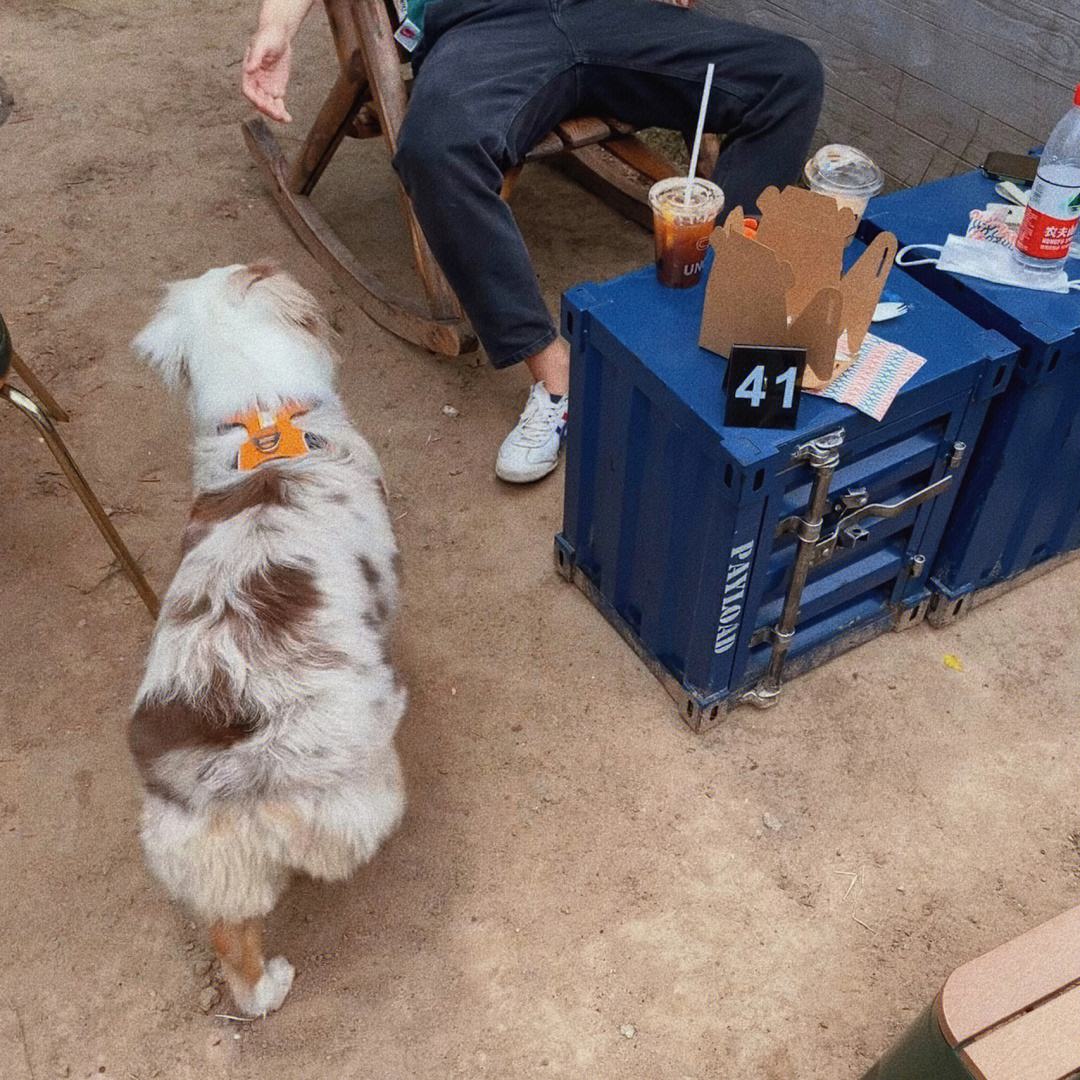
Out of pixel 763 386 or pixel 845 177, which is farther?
pixel 845 177

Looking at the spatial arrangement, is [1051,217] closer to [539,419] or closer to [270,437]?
[539,419]

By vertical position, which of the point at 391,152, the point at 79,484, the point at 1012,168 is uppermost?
the point at 1012,168

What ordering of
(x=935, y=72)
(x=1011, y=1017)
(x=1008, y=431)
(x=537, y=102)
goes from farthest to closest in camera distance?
(x=935, y=72), (x=537, y=102), (x=1008, y=431), (x=1011, y=1017)

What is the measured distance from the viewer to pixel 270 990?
1544 mm

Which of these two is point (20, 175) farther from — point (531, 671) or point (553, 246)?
point (531, 671)

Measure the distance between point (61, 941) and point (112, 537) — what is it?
0.71 m

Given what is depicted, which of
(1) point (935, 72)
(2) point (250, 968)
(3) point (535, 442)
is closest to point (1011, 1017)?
(2) point (250, 968)

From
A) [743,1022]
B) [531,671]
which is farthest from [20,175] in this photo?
[743,1022]

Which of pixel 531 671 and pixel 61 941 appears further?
pixel 531 671

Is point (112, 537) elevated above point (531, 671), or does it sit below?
above

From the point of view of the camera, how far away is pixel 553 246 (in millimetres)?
3035

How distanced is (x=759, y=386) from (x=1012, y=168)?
93 cm

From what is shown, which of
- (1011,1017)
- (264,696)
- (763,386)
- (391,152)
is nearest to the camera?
(1011,1017)

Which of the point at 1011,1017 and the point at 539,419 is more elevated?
the point at 1011,1017
